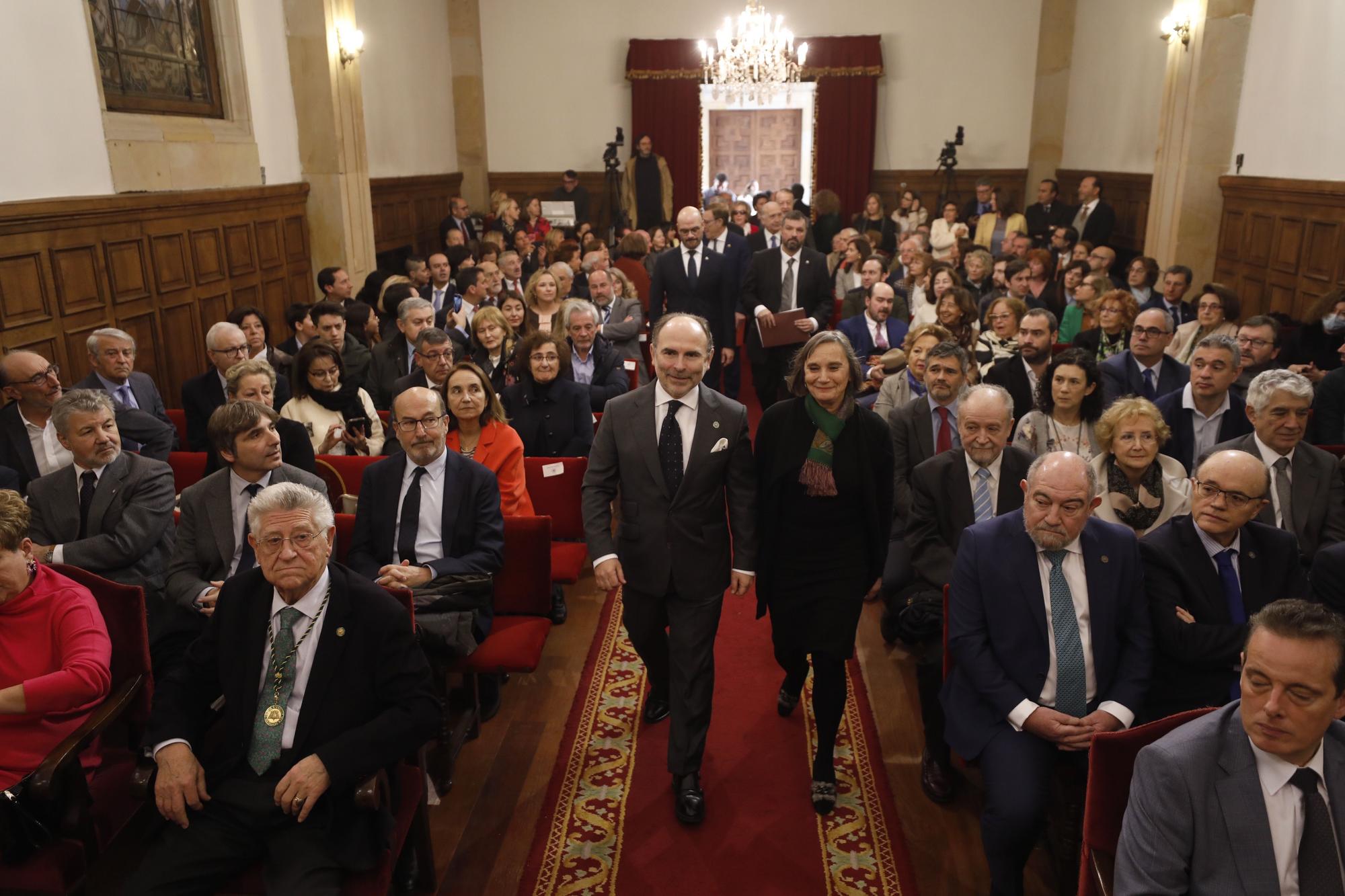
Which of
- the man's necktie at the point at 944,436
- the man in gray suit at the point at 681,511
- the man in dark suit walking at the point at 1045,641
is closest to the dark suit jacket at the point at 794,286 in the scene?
the man's necktie at the point at 944,436

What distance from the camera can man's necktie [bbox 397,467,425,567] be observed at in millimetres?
3623

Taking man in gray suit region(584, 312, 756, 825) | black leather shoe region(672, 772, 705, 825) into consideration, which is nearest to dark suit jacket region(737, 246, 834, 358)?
man in gray suit region(584, 312, 756, 825)

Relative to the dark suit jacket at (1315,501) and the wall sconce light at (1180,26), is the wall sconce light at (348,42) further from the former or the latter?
the dark suit jacket at (1315,501)

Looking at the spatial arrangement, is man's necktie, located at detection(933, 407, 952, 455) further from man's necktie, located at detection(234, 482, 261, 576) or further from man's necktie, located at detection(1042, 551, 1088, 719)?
man's necktie, located at detection(234, 482, 261, 576)

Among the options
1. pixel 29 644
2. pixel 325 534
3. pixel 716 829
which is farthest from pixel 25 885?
pixel 716 829

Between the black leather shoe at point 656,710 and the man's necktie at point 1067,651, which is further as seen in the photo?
the black leather shoe at point 656,710

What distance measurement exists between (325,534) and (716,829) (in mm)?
1764

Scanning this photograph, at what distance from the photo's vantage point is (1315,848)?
79.0 inches

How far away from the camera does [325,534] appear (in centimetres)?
270

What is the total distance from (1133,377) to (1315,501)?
1416 millimetres

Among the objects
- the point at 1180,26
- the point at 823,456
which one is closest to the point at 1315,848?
the point at 823,456

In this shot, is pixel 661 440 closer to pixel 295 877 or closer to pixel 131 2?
pixel 295 877

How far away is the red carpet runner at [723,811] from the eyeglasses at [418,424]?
1.43 meters

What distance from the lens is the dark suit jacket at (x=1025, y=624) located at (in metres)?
Answer: 2.86
